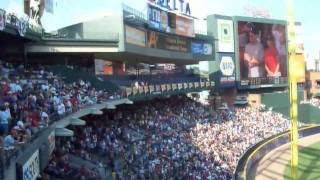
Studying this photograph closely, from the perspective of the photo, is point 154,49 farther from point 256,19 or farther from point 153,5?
point 256,19

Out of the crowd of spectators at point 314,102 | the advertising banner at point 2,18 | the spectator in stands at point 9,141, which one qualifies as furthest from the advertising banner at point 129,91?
the crowd of spectators at point 314,102

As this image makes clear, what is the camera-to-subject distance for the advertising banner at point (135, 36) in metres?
21.8

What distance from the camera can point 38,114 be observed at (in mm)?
10469

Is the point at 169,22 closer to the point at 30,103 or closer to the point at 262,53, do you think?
the point at 262,53

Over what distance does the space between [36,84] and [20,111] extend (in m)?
3.55

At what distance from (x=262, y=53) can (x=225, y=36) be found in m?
3.90

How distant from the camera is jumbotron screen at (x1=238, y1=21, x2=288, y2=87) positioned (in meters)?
38.3

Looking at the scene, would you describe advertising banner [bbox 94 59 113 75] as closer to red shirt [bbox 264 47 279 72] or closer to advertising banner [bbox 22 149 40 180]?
advertising banner [bbox 22 149 40 180]

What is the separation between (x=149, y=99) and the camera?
89.9 feet

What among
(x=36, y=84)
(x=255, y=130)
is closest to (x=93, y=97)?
(x=36, y=84)

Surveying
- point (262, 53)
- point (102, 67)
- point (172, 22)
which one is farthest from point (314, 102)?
point (102, 67)

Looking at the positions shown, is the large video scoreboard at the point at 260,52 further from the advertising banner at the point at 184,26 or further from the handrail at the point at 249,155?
the advertising banner at the point at 184,26

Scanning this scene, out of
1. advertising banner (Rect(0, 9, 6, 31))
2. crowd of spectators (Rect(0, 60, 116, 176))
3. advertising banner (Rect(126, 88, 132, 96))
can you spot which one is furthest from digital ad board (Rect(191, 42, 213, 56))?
advertising banner (Rect(0, 9, 6, 31))

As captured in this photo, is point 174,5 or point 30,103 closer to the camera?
point 30,103
